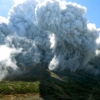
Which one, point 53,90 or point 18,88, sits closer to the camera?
point 18,88

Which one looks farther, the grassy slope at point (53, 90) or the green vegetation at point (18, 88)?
the green vegetation at point (18, 88)

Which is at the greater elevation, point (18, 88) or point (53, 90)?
point (53, 90)

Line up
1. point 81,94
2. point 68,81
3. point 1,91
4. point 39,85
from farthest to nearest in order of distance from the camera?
point 68,81 → point 39,85 → point 81,94 → point 1,91

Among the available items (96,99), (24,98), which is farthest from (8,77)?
(96,99)

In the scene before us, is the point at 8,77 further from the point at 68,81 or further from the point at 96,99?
the point at 96,99

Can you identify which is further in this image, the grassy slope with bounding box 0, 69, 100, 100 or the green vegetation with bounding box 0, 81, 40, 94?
the green vegetation with bounding box 0, 81, 40, 94

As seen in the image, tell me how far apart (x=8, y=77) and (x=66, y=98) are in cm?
7113

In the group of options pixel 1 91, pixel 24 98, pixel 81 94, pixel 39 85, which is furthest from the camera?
pixel 39 85

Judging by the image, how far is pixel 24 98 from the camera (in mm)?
139000

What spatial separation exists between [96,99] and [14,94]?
50.8 m

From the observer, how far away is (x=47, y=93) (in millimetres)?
152250

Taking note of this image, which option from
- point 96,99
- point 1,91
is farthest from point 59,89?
point 1,91

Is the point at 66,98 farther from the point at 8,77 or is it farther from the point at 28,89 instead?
the point at 8,77

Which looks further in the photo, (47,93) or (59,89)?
(59,89)
